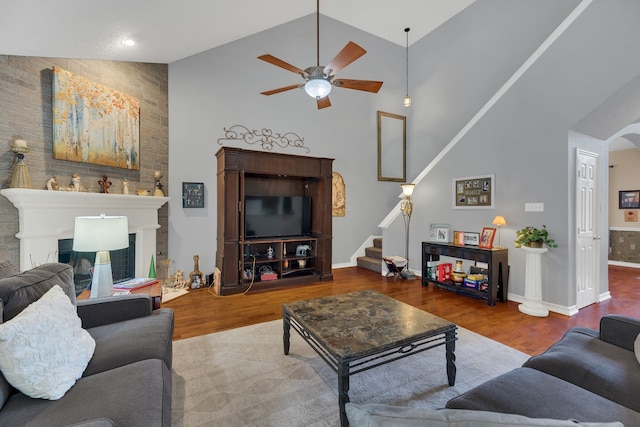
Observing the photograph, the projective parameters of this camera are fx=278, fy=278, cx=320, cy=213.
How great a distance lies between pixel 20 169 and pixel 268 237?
296cm

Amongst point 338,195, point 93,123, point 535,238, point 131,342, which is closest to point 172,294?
point 93,123

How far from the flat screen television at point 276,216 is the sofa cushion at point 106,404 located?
3.24 m

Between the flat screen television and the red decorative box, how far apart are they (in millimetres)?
2277

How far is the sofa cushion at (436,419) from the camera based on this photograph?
56 centimetres

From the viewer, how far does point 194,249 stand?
4574mm

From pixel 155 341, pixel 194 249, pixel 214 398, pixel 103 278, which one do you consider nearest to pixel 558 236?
pixel 214 398

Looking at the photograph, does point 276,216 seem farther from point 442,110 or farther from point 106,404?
point 442,110

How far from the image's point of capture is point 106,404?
109 cm

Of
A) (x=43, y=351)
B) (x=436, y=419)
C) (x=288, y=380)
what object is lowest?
(x=288, y=380)

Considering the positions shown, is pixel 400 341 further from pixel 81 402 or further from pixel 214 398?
pixel 81 402

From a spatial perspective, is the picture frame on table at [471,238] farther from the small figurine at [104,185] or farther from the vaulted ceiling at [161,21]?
the small figurine at [104,185]

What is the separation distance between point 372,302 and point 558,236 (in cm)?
271

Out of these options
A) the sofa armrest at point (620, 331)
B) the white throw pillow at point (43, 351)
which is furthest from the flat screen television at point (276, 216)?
the sofa armrest at point (620, 331)

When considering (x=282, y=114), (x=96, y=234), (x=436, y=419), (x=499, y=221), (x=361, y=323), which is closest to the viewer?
(x=436, y=419)
